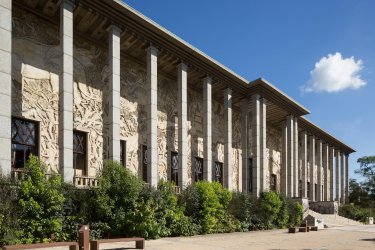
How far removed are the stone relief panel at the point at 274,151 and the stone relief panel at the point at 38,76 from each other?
915 inches

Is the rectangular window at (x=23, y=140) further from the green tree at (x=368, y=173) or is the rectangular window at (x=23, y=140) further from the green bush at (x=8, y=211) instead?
the green tree at (x=368, y=173)

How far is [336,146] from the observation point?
1944 inches

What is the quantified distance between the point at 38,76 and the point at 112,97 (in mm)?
3365

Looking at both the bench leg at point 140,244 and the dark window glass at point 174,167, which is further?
the dark window glass at point 174,167

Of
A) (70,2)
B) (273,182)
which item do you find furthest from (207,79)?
(273,182)

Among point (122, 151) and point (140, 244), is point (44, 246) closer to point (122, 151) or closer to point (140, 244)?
point (140, 244)

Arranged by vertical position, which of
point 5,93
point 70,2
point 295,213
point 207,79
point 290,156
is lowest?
point 295,213

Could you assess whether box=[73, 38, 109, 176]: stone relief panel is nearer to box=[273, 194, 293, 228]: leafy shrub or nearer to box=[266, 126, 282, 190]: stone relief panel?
box=[273, 194, 293, 228]: leafy shrub

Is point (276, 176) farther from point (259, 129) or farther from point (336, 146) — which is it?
point (336, 146)

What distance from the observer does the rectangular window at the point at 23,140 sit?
1608cm

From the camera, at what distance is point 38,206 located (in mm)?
12289

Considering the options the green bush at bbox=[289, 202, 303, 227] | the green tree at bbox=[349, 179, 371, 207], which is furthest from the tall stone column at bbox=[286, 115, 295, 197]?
the green tree at bbox=[349, 179, 371, 207]

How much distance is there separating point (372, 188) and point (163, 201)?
51.8m

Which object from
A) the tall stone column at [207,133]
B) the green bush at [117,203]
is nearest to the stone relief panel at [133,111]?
the tall stone column at [207,133]
